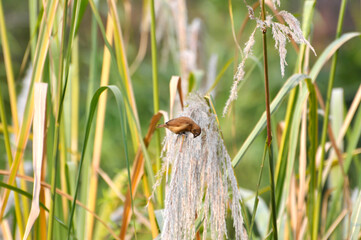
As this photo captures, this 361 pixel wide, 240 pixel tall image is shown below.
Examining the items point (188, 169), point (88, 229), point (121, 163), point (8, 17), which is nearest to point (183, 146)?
point (188, 169)

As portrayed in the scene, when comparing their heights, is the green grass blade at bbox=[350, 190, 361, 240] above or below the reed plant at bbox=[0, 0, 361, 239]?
below

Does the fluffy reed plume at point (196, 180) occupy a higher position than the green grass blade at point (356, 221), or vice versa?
the fluffy reed plume at point (196, 180)

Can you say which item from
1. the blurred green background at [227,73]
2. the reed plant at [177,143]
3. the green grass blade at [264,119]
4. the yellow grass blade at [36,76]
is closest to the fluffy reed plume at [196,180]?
the reed plant at [177,143]

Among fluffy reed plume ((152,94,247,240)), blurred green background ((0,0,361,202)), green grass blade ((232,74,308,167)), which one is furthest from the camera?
blurred green background ((0,0,361,202))

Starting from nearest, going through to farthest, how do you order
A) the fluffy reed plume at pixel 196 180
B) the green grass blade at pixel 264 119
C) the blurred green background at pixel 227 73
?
the fluffy reed plume at pixel 196 180 < the green grass blade at pixel 264 119 < the blurred green background at pixel 227 73

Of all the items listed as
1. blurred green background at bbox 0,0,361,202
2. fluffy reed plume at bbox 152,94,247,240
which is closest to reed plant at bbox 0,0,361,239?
fluffy reed plume at bbox 152,94,247,240

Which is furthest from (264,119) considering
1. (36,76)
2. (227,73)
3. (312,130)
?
(227,73)

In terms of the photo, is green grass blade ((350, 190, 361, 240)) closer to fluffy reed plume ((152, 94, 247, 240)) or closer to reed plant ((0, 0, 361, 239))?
reed plant ((0, 0, 361, 239))

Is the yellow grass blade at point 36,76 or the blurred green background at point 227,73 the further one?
the blurred green background at point 227,73

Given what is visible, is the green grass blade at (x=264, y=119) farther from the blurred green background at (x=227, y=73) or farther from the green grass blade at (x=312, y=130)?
the blurred green background at (x=227, y=73)
